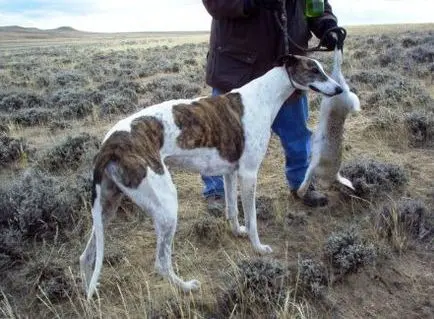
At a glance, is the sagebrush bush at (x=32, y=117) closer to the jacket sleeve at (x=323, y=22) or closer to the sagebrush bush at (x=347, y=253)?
the jacket sleeve at (x=323, y=22)

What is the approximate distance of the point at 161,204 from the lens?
12.8 feet

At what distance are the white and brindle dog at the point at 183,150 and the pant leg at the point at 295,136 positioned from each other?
90 centimetres

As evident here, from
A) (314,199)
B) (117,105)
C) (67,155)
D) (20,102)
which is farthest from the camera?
(20,102)

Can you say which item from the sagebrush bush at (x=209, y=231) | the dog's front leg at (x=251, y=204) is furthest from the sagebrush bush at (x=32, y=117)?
the dog's front leg at (x=251, y=204)

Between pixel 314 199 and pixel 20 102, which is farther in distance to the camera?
pixel 20 102

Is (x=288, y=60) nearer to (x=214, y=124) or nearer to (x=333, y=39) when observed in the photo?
(x=333, y=39)

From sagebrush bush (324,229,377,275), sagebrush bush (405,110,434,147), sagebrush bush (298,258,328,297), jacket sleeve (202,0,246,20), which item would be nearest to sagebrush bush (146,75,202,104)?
sagebrush bush (405,110,434,147)

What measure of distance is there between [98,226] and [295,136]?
2.96 meters

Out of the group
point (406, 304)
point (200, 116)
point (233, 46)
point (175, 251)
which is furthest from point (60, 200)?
point (406, 304)

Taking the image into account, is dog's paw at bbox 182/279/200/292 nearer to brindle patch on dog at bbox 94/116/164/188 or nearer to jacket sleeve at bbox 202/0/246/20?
brindle patch on dog at bbox 94/116/164/188

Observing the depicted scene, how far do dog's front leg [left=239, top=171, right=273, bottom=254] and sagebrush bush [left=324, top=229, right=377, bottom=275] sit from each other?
2.00ft

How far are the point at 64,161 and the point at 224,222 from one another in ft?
11.1

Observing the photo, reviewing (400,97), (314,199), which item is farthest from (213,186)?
(400,97)

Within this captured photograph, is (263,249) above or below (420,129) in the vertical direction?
below
